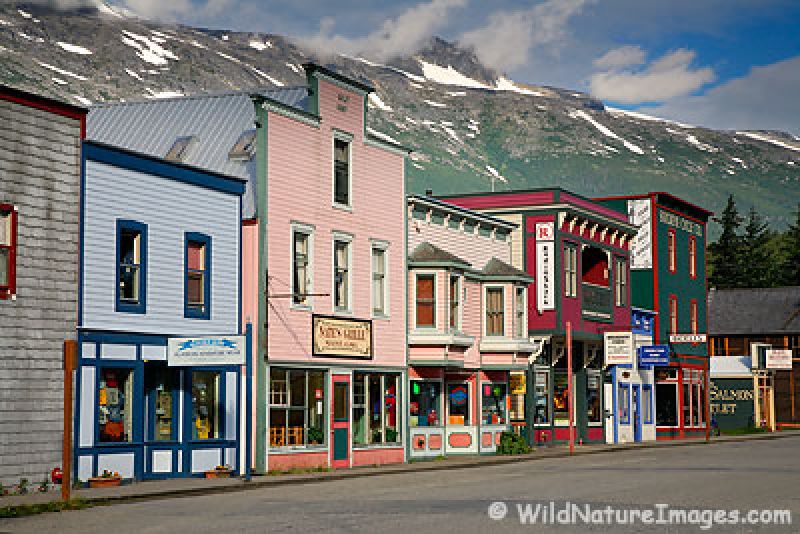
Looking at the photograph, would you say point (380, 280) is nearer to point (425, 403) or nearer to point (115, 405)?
point (425, 403)

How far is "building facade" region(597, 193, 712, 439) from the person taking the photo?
5981 cm

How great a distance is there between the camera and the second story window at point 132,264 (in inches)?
1097

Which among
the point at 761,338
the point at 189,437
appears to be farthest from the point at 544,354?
the point at 761,338

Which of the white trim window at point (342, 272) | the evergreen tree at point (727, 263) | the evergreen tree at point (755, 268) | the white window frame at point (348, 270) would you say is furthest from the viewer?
the evergreen tree at point (727, 263)

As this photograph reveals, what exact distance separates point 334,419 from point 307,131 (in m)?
8.20

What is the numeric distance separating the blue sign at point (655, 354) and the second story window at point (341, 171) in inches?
882

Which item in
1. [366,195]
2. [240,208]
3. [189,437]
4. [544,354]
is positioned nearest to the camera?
[189,437]

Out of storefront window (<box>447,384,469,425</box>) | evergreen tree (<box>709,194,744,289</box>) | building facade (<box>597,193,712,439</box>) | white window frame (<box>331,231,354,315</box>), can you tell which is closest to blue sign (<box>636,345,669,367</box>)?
building facade (<box>597,193,712,439</box>)

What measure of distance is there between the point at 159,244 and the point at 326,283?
22.0 feet

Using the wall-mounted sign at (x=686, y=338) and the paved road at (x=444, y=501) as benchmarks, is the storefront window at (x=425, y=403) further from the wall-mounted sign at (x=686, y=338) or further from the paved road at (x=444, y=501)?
the wall-mounted sign at (x=686, y=338)

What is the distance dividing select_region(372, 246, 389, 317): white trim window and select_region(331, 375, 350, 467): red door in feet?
9.77

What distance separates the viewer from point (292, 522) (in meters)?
17.8

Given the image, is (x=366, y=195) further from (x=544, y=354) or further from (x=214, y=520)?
(x=214, y=520)

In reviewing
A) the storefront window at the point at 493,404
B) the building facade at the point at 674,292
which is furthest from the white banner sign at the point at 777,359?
the storefront window at the point at 493,404
